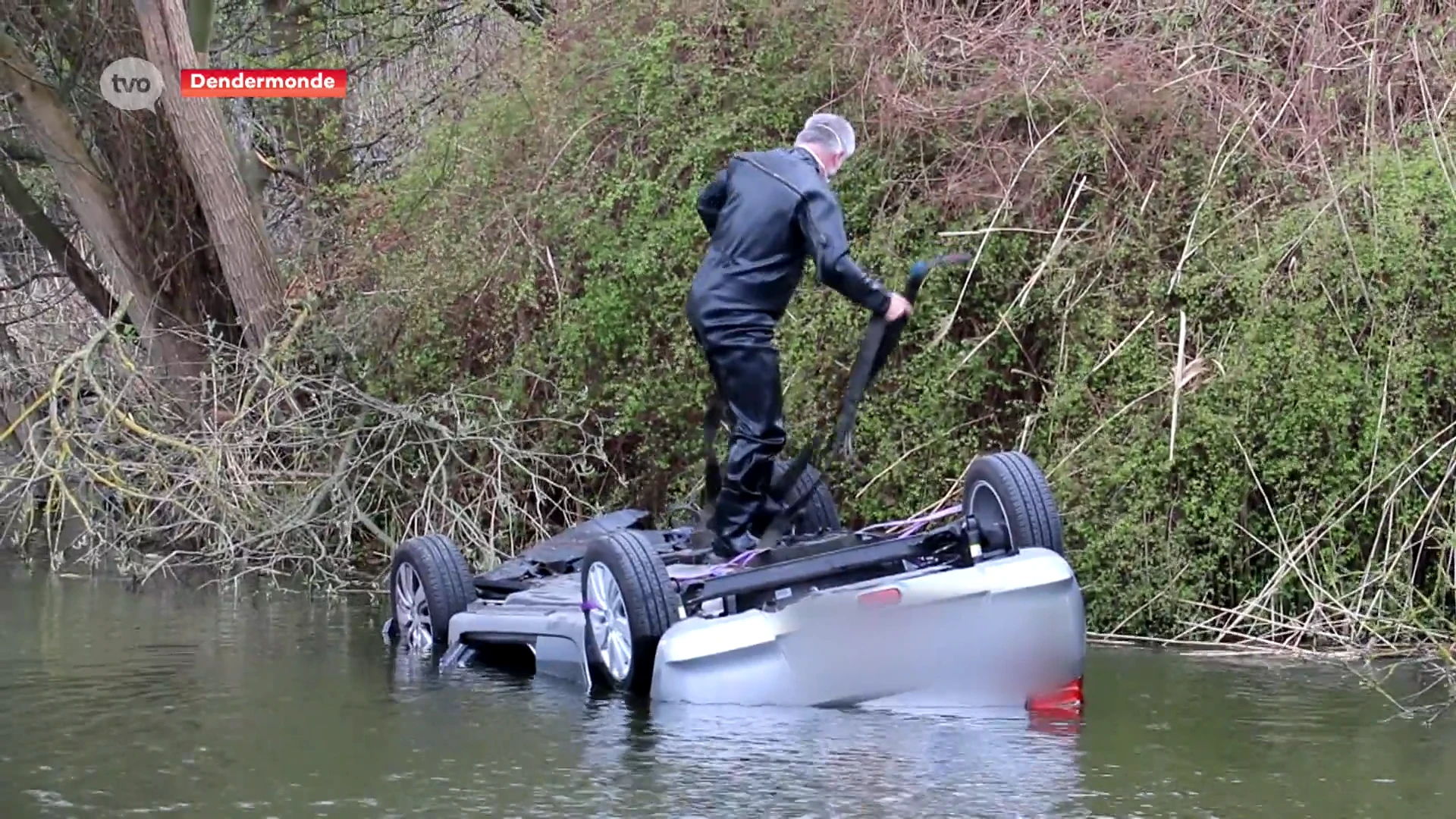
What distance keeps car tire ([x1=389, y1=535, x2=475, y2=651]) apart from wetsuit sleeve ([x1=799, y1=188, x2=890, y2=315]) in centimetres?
271

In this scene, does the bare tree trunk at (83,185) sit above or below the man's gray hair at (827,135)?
above

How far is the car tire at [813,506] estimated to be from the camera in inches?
387

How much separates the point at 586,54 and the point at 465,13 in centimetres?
564

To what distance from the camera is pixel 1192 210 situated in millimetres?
11484

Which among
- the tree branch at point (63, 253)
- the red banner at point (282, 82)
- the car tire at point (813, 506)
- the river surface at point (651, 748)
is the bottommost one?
the river surface at point (651, 748)

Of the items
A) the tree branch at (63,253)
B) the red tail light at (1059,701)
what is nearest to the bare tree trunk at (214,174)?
the tree branch at (63,253)

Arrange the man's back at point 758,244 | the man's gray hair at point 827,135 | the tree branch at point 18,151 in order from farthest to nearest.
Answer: the tree branch at point 18,151 → the man's gray hair at point 827,135 → the man's back at point 758,244

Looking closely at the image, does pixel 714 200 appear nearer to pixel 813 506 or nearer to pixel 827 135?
pixel 827 135

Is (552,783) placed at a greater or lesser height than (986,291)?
lesser

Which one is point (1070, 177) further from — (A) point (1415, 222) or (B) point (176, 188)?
(B) point (176, 188)

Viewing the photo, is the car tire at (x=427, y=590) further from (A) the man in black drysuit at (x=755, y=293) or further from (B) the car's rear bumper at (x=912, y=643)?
(B) the car's rear bumper at (x=912, y=643)

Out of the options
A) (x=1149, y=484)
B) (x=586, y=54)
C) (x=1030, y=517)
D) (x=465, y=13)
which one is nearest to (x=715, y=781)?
(x=1030, y=517)

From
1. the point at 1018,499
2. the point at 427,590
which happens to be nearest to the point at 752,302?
the point at 1018,499

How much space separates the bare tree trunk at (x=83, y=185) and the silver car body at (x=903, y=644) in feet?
32.5
